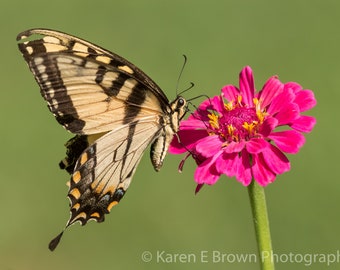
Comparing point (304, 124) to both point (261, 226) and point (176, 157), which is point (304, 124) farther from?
point (176, 157)

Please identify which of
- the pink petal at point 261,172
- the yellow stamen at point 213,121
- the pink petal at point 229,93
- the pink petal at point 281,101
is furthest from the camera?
the pink petal at point 229,93

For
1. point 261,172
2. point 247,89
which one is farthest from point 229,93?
point 261,172

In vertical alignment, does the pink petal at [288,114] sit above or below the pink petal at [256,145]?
above

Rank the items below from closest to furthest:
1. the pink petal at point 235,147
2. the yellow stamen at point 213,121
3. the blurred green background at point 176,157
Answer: the pink petal at point 235,147 < the yellow stamen at point 213,121 < the blurred green background at point 176,157

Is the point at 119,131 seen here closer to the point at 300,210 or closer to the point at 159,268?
the point at 159,268

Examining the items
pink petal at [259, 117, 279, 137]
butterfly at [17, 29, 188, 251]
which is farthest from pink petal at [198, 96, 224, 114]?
pink petal at [259, 117, 279, 137]

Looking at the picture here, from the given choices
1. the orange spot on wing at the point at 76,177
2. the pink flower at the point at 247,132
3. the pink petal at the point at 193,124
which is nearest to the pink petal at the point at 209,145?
the pink flower at the point at 247,132

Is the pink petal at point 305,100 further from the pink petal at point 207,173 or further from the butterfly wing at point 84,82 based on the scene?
the butterfly wing at point 84,82
